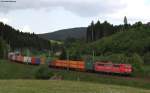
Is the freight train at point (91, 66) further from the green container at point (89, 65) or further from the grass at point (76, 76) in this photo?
the grass at point (76, 76)

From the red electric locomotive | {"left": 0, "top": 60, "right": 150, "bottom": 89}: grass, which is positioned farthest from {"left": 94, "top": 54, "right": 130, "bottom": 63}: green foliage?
{"left": 0, "top": 60, "right": 150, "bottom": 89}: grass

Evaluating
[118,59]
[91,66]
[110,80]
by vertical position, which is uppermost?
[118,59]

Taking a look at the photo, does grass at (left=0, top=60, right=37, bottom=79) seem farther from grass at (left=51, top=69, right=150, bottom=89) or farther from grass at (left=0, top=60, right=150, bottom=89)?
grass at (left=51, top=69, right=150, bottom=89)

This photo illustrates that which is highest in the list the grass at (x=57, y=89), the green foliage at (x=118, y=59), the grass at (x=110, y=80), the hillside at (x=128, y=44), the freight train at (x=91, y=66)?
the hillside at (x=128, y=44)

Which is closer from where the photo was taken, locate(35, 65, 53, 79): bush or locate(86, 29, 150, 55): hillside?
locate(35, 65, 53, 79): bush

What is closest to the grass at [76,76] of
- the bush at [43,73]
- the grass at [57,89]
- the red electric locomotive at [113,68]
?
the bush at [43,73]

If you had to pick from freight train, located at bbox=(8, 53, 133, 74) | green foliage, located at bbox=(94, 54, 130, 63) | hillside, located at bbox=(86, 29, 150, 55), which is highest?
hillside, located at bbox=(86, 29, 150, 55)

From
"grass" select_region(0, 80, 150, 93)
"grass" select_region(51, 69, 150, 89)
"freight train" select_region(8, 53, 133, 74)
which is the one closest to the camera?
"grass" select_region(0, 80, 150, 93)

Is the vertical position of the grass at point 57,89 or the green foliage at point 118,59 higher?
the green foliage at point 118,59

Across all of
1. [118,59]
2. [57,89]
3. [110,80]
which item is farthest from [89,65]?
[57,89]

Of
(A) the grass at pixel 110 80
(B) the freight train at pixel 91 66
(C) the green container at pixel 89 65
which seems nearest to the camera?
(A) the grass at pixel 110 80

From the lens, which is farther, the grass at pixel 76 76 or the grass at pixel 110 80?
the grass at pixel 76 76

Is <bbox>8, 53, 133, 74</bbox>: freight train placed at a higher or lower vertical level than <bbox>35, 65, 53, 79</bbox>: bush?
higher

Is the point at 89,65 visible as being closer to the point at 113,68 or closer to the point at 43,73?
the point at 113,68
